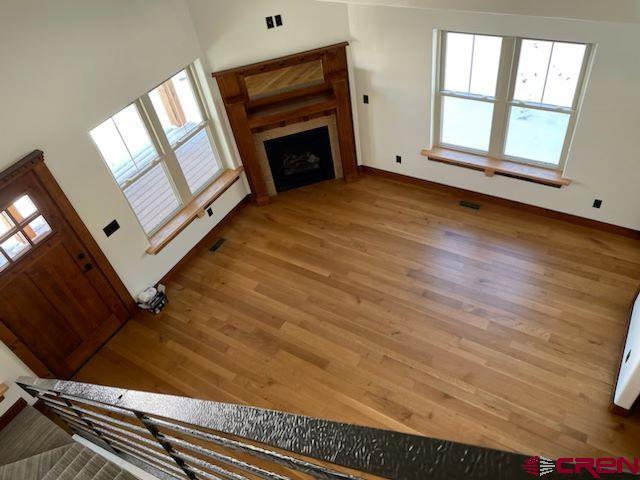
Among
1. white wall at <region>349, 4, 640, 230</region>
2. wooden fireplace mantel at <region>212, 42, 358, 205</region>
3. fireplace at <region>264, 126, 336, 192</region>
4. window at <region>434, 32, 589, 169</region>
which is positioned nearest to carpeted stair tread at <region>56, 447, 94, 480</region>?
wooden fireplace mantel at <region>212, 42, 358, 205</region>

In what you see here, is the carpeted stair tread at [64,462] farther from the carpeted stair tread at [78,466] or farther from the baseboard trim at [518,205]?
the baseboard trim at [518,205]

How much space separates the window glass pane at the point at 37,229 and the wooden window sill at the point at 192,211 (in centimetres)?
115

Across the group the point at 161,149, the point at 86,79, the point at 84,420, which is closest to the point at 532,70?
the point at 161,149

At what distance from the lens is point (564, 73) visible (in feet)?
14.6

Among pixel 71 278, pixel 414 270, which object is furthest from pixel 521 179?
pixel 71 278

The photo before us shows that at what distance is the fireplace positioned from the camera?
597cm

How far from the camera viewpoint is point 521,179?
17.2 ft

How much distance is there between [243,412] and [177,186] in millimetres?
4822

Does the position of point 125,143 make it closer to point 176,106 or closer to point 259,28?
point 176,106

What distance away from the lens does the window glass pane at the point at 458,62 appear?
483 cm

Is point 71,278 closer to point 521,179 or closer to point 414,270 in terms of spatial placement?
point 414,270

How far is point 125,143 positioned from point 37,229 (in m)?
1.21

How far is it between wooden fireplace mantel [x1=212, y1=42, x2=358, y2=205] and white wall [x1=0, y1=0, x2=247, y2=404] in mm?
590

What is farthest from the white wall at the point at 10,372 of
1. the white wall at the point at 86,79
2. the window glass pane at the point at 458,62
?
the window glass pane at the point at 458,62
